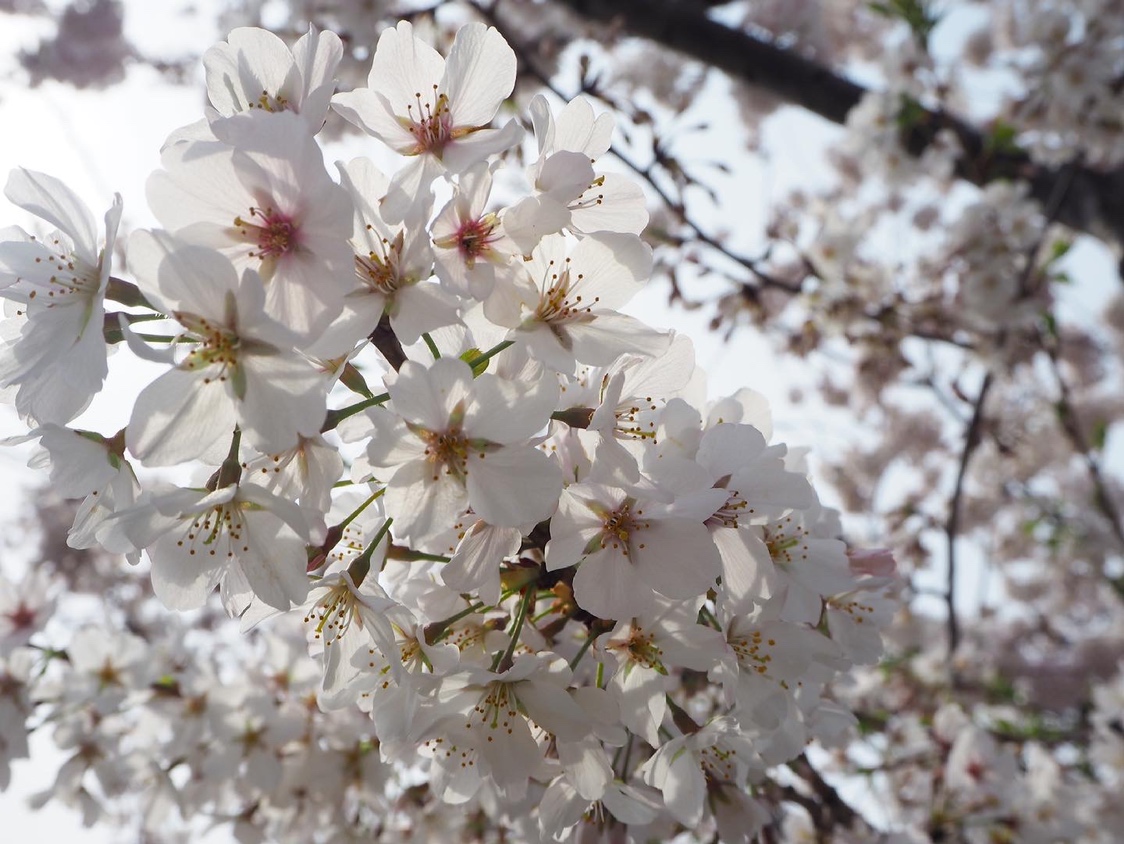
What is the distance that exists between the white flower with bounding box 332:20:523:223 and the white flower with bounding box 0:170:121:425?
13.8 inches

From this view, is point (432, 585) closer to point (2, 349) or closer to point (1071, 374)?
point (2, 349)

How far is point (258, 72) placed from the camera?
43.8 inches

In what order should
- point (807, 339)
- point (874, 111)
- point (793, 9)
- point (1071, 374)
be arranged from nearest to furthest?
1. point (807, 339)
2. point (874, 111)
3. point (793, 9)
4. point (1071, 374)

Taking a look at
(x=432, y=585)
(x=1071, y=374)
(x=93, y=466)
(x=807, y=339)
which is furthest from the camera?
(x=1071, y=374)

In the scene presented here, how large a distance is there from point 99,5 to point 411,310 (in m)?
6.72

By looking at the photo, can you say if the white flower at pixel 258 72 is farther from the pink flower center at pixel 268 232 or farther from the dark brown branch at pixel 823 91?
the dark brown branch at pixel 823 91

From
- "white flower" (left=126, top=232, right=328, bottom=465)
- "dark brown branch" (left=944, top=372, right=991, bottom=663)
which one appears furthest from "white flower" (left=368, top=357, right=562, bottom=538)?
"dark brown branch" (left=944, top=372, right=991, bottom=663)

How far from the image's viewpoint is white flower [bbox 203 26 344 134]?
1.07m

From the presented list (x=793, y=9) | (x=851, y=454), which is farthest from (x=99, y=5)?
(x=851, y=454)

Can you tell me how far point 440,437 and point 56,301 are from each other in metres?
0.52

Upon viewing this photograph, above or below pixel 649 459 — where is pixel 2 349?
below

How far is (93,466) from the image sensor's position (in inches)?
41.4

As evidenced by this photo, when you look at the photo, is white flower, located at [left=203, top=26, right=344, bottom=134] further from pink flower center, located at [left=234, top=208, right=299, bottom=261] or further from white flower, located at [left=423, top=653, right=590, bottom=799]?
white flower, located at [left=423, top=653, right=590, bottom=799]

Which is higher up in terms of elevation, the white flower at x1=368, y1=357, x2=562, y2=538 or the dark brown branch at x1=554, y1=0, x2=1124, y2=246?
the white flower at x1=368, y1=357, x2=562, y2=538
